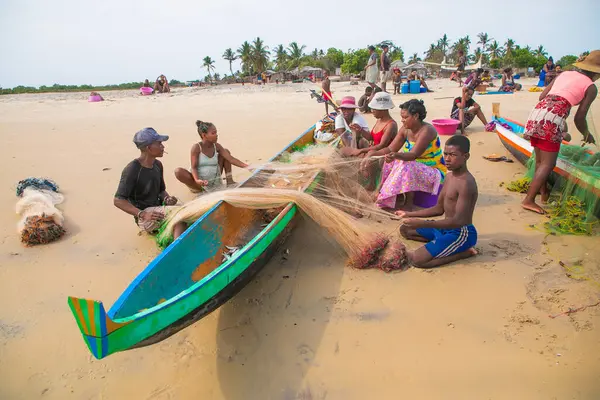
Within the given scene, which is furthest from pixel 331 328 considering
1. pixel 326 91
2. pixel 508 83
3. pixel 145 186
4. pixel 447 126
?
pixel 508 83

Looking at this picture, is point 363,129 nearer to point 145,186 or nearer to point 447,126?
point 145,186

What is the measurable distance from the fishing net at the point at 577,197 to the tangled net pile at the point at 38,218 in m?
5.38

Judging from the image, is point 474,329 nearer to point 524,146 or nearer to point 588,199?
point 588,199

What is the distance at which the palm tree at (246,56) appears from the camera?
2068 inches

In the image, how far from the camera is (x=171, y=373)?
227cm

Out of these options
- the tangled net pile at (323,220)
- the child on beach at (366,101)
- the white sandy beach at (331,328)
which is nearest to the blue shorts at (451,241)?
the white sandy beach at (331,328)

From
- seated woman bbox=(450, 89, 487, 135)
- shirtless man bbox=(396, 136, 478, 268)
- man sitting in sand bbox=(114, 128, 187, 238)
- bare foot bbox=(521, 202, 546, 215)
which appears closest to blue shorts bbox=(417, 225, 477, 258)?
shirtless man bbox=(396, 136, 478, 268)

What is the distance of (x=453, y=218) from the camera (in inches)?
114

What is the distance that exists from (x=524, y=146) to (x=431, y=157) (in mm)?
2216

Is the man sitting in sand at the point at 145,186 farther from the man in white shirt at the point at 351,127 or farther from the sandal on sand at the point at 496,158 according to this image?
the sandal on sand at the point at 496,158

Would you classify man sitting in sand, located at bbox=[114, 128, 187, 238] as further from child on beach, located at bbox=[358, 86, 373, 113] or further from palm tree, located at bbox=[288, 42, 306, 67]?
palm tree, located at bbox=[288, 42, 306, 67]

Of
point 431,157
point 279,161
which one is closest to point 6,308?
point 279,161

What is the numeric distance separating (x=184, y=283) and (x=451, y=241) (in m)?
2.22

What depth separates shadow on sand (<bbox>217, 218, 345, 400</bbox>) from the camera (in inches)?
86.1
